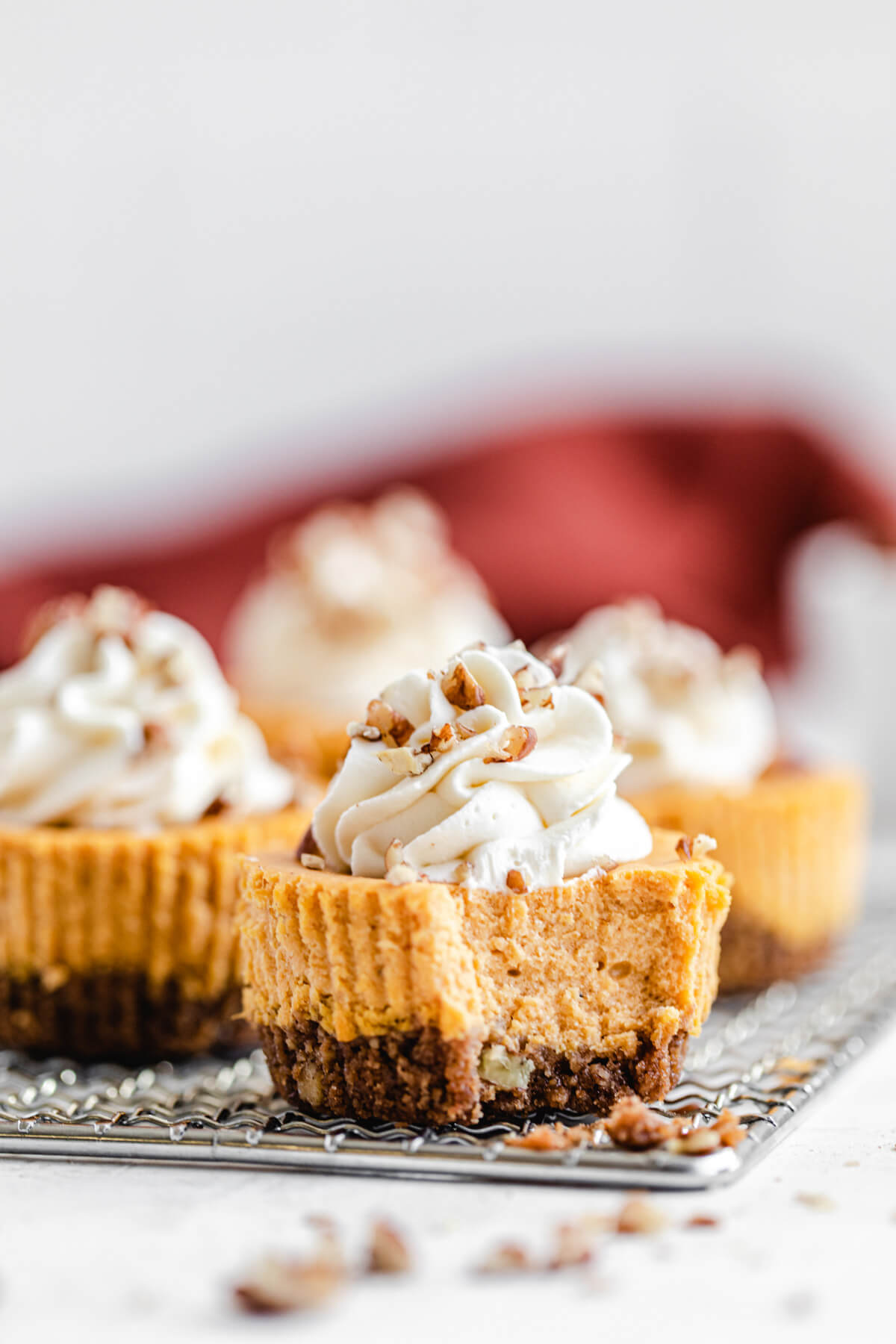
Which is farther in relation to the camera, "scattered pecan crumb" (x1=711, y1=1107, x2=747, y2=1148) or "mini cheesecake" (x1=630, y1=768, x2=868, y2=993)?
"mini cheesecake" (x1=630, y1=768, x2=868, y2=993)

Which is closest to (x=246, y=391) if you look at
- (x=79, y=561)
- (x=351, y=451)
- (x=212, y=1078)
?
(x=351, y=451)

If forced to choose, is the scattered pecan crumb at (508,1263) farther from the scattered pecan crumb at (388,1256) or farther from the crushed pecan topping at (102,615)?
the crushed pecan topping at (102,615)

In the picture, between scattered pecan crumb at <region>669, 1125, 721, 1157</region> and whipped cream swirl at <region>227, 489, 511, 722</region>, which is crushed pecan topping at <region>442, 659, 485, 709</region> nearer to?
scattered pecan crumb at <region>669, 1125, 721, 1157</region>

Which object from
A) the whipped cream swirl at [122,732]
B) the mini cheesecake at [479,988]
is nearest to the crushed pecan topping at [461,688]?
the mini cheesecake at [479,988]

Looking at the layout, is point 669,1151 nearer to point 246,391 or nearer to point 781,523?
point 781,523

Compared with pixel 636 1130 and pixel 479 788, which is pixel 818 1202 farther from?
pixel 479 788

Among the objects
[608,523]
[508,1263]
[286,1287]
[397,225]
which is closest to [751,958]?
[508,1263]

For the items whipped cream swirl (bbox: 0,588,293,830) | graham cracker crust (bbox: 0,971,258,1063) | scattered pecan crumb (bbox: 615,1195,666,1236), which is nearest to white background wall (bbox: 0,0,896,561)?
whipped cream swirl (bbox: 0,588,293,830)
